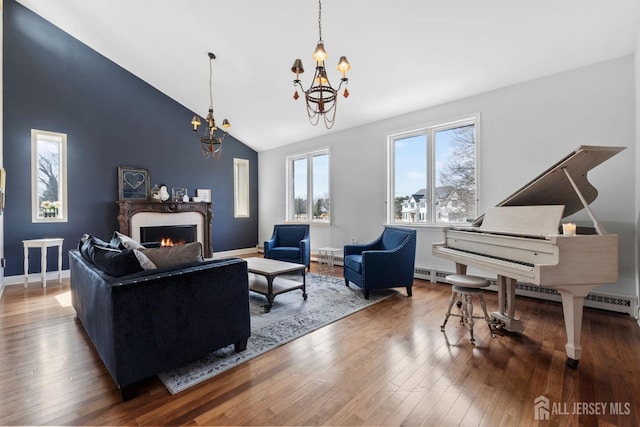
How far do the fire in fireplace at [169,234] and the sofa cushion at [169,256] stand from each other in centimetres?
411

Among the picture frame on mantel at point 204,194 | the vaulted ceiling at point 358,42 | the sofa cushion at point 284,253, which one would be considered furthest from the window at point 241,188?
the sofa cushion at point 284,253

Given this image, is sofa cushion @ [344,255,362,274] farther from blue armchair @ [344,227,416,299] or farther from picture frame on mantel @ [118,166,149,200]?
picture frame on mantel @ [118,166,149,200]

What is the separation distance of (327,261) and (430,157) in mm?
2611

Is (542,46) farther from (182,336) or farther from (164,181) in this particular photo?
(164,181)

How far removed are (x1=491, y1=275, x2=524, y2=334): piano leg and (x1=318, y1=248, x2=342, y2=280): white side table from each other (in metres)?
2.59

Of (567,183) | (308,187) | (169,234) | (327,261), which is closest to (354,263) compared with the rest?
(327,261)

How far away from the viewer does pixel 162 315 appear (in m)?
1.93

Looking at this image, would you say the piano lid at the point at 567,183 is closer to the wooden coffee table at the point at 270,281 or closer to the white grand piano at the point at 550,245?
the white grand piano at the point at 550,245

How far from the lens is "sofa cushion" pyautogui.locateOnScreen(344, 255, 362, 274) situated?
3.93 meters

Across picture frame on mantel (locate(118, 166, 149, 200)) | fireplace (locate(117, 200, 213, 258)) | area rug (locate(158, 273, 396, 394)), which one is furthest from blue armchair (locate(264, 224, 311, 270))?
picture frame on mantel (locate(118, 166, 149, 200))

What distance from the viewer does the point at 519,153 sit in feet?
12.8

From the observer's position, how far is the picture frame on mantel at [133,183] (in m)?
5.67

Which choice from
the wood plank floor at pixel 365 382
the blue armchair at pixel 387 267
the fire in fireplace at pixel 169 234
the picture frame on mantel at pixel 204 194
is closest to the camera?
the wood plank floor at pixel 365 382

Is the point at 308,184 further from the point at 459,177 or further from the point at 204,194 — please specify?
the point at 459,177
